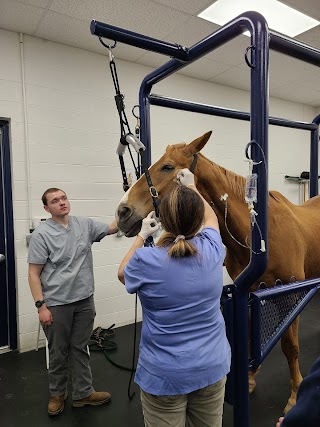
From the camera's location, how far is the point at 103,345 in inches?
117

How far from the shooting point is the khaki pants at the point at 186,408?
106 centimetres

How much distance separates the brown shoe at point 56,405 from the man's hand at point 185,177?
1.70 meters

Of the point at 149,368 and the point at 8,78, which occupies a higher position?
the point at 8,78

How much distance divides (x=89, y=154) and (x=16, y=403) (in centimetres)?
220

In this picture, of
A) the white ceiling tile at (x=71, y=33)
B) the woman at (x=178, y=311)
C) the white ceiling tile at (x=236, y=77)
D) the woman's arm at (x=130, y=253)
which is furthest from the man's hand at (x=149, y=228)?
the white ceiling tile at (x=236, y=77)

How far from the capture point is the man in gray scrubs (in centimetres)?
203

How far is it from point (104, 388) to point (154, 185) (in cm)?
170

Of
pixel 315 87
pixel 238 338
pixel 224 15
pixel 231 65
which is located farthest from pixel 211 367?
pixel 315 87

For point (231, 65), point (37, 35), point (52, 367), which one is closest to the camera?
point (52, 367)

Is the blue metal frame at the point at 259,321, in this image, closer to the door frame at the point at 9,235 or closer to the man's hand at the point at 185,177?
the man's hand at the point at 185,177

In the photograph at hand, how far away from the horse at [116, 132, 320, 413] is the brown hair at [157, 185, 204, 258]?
43 cm

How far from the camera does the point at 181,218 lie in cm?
102

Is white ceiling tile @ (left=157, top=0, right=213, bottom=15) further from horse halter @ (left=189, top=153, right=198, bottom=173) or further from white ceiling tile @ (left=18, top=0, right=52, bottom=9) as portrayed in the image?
horse halter @ (left=189, top=153, right=198, bottom=173)

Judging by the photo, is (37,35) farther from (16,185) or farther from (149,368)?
(149,368)
